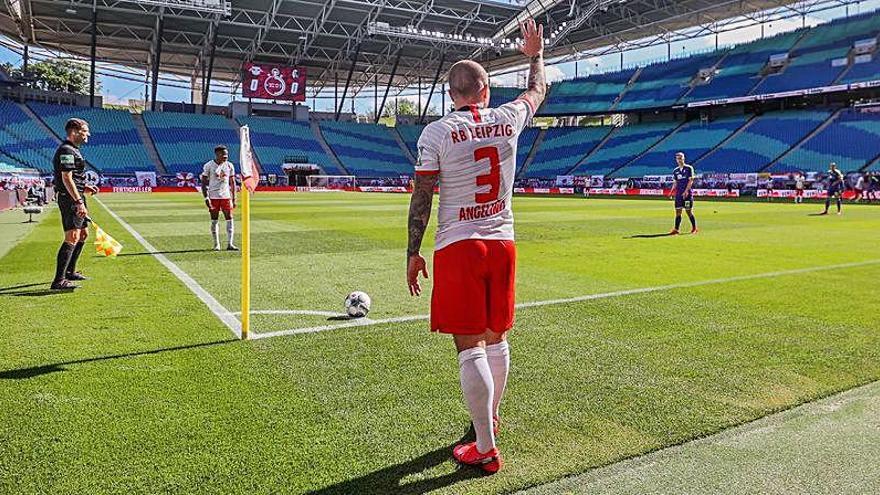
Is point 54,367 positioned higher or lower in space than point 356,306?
lower

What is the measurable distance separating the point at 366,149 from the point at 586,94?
24285mm

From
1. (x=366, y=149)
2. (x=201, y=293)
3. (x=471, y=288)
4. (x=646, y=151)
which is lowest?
(x=201, y=293)

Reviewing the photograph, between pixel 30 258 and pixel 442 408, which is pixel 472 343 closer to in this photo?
pixel 442 408

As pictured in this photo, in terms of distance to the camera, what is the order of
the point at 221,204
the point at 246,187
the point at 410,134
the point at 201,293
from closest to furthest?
the point at 246,187 < the point at 201,293 < the point at 221,204 < the point at 410,134

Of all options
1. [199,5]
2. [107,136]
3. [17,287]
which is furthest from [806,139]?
[107,136]

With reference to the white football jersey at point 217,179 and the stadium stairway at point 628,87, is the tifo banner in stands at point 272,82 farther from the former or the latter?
the white football jersey at point 217,179

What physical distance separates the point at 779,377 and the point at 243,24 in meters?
52.2

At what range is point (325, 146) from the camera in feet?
218

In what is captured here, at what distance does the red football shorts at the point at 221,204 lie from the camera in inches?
480

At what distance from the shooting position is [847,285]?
8297 mm

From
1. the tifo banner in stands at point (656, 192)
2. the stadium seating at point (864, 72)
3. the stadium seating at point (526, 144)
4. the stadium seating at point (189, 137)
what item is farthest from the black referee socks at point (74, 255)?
the stadium seating at point (526, 144)

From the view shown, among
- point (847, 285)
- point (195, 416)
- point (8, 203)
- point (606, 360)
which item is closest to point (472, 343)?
point (195, 416)

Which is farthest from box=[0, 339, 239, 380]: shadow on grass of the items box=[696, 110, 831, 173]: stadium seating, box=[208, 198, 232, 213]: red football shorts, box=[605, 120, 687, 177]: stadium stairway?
box=[605, 120, 687, 177]: stadium stairway

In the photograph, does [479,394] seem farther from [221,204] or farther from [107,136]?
[107,136]
